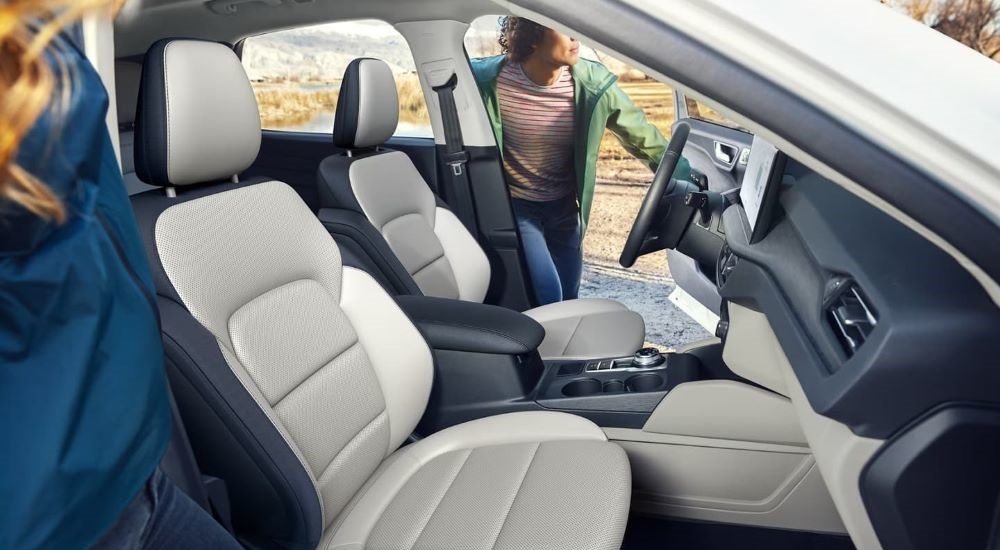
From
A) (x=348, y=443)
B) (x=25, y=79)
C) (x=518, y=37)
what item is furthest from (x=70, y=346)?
(x=518, y=37)

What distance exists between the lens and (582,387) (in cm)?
180

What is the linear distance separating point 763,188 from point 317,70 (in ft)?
8.49

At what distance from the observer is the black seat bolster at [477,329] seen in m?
1.83

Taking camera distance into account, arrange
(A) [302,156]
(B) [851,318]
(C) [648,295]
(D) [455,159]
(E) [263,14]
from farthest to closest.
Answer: (C) [648,295]
(A) [302,156]
(D) [455,159]
(E) [263,14]
(B) [851,318]

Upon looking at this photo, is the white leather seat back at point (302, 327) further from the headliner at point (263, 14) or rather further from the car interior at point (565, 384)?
the headliner at point (263, 14)

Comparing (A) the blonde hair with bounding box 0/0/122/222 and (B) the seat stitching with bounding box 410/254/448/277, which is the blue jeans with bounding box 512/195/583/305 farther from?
(A) the blonde hair with bounding box 0/0/122/222

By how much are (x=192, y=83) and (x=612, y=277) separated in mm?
2736

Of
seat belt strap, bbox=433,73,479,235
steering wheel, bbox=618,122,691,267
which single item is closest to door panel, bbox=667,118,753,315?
steering wheel, bbox=618,122,691,267

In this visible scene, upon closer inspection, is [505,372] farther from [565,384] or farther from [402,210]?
[402,210]

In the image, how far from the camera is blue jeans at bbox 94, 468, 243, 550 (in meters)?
0.74

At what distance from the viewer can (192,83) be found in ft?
4.13

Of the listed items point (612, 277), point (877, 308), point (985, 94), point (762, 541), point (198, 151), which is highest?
point (985, 94)

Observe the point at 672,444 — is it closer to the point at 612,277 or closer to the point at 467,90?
the point at 467,90

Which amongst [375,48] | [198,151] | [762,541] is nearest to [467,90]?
[375,48]
